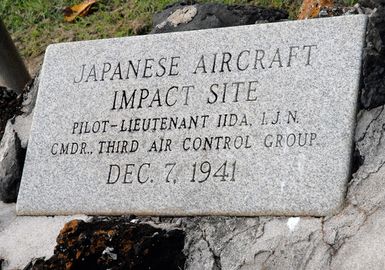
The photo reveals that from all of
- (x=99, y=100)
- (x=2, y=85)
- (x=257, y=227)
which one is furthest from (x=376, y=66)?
(x=2, y=85)

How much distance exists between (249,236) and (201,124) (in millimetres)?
556

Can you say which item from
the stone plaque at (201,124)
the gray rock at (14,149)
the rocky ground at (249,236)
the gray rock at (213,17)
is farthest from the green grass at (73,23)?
the rocky ground at (249,236)

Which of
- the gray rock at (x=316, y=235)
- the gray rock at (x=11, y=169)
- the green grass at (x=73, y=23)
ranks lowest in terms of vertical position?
the green grass at (x=73, y=23)

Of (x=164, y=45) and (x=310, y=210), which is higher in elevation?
(x=164, y=45)

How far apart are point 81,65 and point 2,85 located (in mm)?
1190

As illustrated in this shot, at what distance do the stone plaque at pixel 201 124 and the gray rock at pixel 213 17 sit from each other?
0.53m

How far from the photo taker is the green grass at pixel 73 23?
5.91 metres

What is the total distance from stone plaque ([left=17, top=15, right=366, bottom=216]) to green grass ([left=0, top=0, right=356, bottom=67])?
145 centimetres

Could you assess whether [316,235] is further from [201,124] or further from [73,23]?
[73,23]

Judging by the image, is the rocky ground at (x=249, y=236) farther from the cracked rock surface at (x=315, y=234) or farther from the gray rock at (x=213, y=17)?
the gray rock at (x=213, y=17)

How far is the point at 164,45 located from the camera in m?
4.33

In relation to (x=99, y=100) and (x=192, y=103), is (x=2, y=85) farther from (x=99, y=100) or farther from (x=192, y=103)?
(x=192, y=103)

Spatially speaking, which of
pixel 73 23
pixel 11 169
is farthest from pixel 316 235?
pixel 73 23

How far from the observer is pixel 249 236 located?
3773 millimetres
